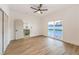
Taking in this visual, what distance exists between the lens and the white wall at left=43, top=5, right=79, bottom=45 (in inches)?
139

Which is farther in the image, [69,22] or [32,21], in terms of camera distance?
[69,22]

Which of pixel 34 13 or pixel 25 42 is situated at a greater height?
pixel 34 13

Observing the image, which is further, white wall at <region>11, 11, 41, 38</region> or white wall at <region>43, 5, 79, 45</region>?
white wall at <region>43, 5, 79, 45</region>

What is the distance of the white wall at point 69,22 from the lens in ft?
11.6

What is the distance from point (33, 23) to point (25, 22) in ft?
1.12

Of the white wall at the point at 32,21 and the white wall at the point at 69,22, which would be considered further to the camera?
the white wall at the point at 69,22

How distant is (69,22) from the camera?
382 cm

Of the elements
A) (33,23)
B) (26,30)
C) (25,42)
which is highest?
(33,23)

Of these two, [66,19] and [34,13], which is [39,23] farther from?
[66,19]
